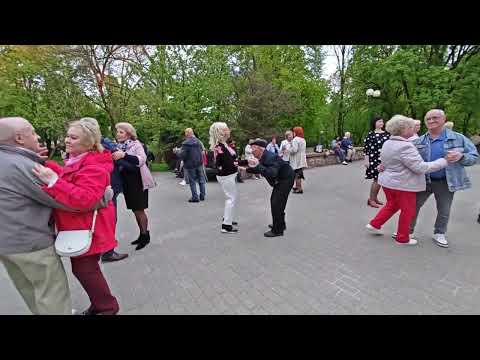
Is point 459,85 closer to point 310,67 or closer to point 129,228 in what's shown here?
point 310,67

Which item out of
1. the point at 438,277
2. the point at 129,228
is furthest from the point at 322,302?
the point at 129,228

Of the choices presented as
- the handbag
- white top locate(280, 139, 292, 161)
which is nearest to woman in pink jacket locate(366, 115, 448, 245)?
white top locate(280, 139, 292, 161)

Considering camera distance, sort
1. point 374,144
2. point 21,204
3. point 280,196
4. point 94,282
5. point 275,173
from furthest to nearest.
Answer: point 374,144, point 280,196, point 275,173, point 94,282, point 21,204

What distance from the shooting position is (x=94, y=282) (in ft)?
7.09

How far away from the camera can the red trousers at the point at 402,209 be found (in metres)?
3.47

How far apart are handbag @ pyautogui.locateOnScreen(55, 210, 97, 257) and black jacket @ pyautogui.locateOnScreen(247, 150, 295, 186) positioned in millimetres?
2553

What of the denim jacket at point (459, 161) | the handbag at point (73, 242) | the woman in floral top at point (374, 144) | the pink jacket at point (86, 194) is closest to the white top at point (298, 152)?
the woman in floral top at point (374, 144)

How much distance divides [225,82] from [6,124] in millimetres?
11213

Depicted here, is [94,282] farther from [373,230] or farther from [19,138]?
[373,230]

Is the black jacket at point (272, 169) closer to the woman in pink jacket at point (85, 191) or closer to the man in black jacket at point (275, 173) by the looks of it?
the man in black jacket at point (275, 173)

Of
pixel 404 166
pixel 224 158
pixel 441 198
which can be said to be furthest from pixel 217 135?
pixel 441 198

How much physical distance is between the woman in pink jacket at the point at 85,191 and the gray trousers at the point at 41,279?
0.54 ft

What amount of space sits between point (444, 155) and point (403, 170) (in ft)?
1.84
